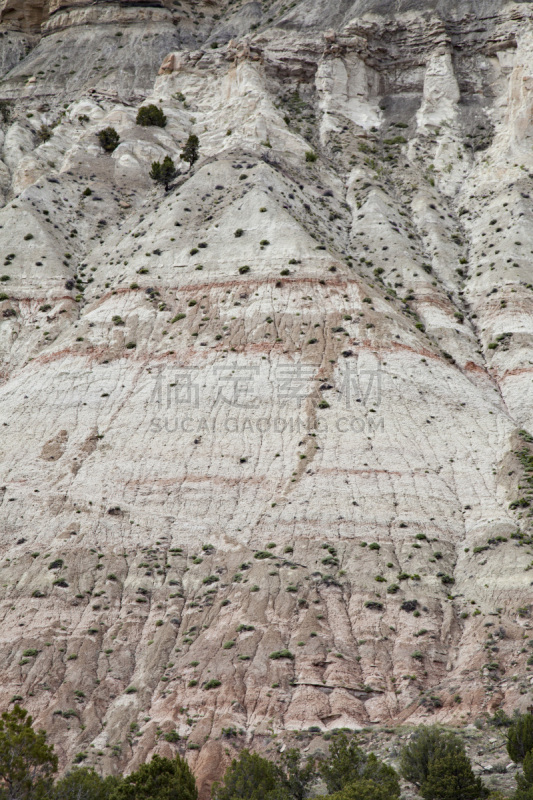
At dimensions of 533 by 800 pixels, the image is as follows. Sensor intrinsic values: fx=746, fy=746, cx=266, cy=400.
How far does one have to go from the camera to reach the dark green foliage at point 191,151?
70.3m

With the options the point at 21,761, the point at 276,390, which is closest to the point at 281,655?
the point at 21,761

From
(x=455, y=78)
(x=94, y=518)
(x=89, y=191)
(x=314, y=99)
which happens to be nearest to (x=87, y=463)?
(x=94, y=518)

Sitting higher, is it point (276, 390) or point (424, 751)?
point (276, 390)

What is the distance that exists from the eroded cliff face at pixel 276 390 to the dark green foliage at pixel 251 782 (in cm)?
416

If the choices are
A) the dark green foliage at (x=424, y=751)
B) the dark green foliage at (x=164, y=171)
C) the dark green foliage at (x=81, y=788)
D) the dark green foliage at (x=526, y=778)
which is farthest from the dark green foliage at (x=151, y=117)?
the dark green foliage at (x=526, y=778)

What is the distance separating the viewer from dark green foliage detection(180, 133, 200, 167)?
2768 inches

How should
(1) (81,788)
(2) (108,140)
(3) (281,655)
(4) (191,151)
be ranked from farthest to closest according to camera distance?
(2) (108,140) < (4) (191,151) < (3) (281,655) < (1) (81,788)

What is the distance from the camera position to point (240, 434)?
47.4m

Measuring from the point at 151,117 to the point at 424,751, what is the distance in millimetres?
67529

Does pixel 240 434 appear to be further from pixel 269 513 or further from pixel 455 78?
pixel 455 78

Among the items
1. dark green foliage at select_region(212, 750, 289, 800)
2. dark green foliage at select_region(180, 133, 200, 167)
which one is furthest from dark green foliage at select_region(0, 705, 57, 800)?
dark green foliage at select_region(180, 133, 200, 167)

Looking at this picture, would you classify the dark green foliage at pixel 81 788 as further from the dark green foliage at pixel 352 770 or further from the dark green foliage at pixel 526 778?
the dark green foliage at pixel 526 778

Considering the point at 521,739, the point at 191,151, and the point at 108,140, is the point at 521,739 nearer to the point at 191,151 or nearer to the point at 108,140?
the point at 191,151

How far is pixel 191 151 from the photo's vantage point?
7031cm
